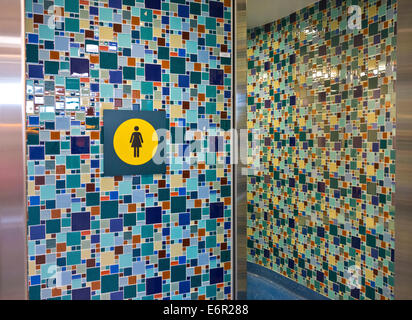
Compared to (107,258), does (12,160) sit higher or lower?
higher

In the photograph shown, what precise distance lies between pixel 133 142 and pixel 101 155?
117 millimetres

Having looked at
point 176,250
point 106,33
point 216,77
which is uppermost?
point 106,33

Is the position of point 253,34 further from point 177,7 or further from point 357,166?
point 177,7

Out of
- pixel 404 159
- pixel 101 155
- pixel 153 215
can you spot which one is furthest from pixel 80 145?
pixel 404 159

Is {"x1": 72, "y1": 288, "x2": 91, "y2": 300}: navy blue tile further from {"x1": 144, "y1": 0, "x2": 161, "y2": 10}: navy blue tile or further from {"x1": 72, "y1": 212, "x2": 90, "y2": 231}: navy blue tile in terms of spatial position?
{"x1": 144, "y1": 0, "x2": 161, "y2": 10}: navy blue tile

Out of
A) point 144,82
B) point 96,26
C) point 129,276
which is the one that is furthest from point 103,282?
point 96,26

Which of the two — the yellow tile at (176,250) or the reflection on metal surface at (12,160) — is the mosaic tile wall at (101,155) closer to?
the yellow tile at (176,250)

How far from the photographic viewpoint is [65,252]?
1.17 m

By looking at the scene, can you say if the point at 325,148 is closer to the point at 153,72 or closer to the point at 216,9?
the point at 216,9

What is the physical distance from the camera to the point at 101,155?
3.95ft

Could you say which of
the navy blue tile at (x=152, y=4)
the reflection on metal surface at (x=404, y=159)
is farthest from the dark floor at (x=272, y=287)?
the navy blue tile at (x=152, y=4)

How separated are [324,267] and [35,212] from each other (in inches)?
80.7

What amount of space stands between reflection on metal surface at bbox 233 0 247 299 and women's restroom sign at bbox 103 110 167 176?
0.30m

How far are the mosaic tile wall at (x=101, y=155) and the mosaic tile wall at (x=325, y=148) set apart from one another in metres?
1.16
